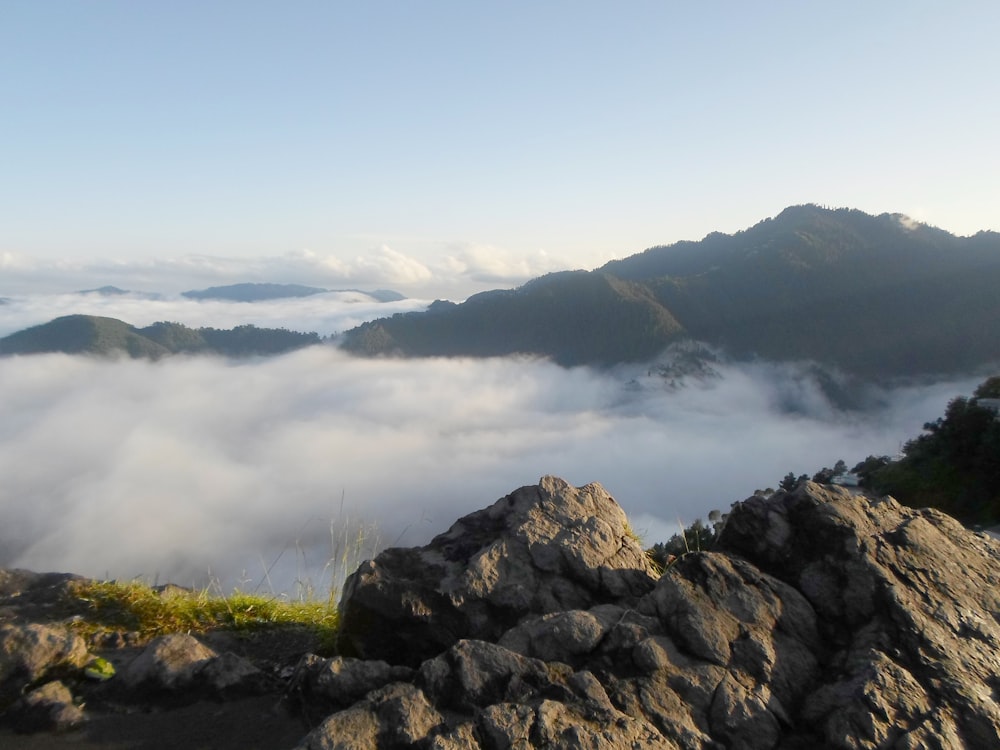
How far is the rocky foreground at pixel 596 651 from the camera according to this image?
10.4 feet

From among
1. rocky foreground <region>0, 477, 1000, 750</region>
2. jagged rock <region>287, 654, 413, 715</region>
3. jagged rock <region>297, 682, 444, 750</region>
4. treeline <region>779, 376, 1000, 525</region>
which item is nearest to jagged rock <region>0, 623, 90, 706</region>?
rocky foreground <region>0, 477, 1000, 750</region>

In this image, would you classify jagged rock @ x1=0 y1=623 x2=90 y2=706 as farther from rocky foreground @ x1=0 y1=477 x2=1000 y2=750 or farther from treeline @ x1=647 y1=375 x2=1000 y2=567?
treeline @ x1=647 y1=375 x2=1000 y2=567

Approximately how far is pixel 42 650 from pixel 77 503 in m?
224

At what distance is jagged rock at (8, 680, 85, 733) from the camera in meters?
3.90

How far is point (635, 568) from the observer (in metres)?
4.83

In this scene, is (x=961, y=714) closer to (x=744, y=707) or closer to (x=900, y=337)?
(x=744, y=707)

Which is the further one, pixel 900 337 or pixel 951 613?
pixel 900 337

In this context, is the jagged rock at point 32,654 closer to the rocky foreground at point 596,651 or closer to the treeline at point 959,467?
the rocky foreground at point 596,651

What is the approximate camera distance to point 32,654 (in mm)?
4312

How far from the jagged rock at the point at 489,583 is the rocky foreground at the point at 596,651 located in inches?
0.6

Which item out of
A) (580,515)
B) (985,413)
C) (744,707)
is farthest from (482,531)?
(985,413)

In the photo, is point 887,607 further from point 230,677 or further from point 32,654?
point 32,654

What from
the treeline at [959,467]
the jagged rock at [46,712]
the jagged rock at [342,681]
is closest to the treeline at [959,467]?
the treeline at [959,467]

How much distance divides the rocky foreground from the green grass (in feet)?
0.75
